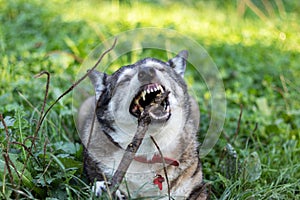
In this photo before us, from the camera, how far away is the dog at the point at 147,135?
271cm

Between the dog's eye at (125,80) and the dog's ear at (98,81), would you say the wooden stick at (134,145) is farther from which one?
the dog's ear at (98,81)

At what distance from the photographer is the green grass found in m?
2.83

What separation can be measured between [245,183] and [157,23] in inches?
148

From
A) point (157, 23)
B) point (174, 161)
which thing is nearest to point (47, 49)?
point (157, 23)

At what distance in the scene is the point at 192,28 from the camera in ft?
21.6

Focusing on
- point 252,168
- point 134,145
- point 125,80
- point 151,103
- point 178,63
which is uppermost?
point 178,63

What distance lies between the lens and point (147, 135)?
9.20 ft

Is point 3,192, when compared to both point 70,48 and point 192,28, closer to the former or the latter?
point 70,48

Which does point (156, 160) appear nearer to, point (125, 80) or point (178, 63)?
point (125, 80)

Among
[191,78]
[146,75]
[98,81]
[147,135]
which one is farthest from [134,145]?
[191,78]

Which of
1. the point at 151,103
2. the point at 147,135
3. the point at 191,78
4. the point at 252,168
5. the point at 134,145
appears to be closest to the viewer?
the point at 134,145

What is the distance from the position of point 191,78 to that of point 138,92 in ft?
7.87

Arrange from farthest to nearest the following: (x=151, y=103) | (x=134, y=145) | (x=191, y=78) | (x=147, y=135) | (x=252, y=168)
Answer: (x=191, y=78) → (x=252, y=168) → (x=147, y=135) → (x=151, y=103) → (x=134, y=145)

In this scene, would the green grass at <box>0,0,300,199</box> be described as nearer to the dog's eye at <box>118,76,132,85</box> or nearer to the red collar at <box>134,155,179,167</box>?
the red collar at <box>134,155,179,167</box>
